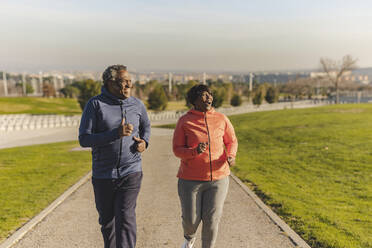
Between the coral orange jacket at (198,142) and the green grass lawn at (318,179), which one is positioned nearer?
the coral orange jacket at (198,142)

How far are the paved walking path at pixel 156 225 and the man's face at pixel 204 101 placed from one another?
1.85m

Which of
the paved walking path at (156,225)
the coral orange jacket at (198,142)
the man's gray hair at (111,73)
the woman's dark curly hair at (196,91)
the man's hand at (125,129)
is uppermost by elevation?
the man's gray hair at (111,73)

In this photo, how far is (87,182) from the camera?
756 cm

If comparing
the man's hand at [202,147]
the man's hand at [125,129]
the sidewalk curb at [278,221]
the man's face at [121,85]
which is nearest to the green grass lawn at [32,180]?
the man's hand at [125,129]

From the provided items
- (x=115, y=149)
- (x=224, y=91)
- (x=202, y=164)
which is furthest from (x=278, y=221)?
(x=224, y=91)

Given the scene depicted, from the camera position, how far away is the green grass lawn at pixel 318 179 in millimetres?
4508

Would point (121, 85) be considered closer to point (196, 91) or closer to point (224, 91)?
point (196, 91)

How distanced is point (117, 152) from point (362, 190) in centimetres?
580

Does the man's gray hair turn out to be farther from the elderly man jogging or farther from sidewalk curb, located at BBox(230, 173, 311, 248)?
sidewalk curb, located at BBox(230, 173, 311, 248)

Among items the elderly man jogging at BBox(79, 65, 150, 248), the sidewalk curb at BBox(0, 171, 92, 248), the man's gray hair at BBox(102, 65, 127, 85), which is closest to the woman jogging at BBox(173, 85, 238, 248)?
the elderly man jogging at BBox(79, 65, 150, 248)

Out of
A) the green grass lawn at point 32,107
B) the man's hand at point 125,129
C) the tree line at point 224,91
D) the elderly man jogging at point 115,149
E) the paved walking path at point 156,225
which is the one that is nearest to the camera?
the man's hand at point 125,129

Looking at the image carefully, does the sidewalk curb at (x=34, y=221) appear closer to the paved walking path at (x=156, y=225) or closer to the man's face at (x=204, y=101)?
the paved walking path at (x=156, y=225)

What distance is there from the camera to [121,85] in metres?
3.12

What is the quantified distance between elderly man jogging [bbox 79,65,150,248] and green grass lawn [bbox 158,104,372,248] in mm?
2446
